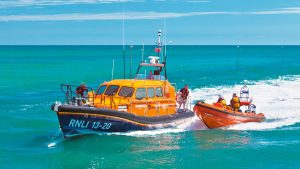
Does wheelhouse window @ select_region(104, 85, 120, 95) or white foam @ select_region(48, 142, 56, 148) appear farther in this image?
wheelhouse window @ select_region(104, 85, 120, 95)

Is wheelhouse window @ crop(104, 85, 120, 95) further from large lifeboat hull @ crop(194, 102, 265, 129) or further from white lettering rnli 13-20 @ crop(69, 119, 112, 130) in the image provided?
large lifeboat hull @ crop(194, 102, 265, 129)

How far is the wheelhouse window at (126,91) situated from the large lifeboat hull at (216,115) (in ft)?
12.2

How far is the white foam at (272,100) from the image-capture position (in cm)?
2561

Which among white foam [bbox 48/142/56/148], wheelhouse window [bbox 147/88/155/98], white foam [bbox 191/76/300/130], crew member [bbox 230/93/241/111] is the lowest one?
white foam [bbox 48/142/56/148]

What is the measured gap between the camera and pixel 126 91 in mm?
21297

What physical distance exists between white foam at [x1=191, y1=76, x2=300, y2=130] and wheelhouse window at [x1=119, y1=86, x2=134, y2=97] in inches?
216

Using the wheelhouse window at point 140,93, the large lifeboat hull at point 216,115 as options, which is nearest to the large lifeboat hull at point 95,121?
the wheelhouse window at point 140,93


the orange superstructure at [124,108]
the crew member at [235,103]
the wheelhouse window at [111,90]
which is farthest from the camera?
the crew member at [235,103]

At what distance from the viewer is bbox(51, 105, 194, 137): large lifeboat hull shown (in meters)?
19.7

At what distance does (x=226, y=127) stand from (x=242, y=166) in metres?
6.33

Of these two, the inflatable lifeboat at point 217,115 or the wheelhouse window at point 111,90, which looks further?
the inflatable lifeboat at point 217,115

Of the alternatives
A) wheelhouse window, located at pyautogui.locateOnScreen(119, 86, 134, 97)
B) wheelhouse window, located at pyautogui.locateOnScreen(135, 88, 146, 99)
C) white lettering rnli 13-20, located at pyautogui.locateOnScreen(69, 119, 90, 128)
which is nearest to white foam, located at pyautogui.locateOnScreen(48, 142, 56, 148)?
white lettering rnli 13-20, located at pyautogui.locateOnScreen(69, 119, 90, 128)

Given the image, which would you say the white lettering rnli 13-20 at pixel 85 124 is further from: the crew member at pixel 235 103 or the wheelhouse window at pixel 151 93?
the crew member at pixel 235 103

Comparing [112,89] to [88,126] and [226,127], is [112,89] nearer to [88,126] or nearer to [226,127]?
[88,126]
